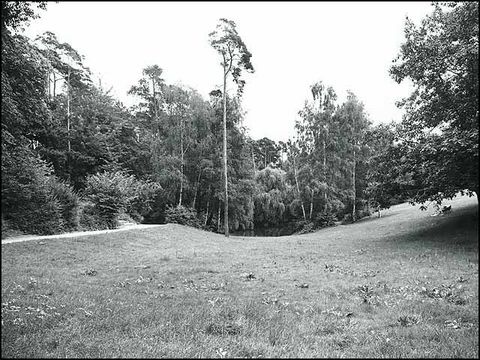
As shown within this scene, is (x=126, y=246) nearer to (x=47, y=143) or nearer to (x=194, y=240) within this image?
(x=194, y=240)

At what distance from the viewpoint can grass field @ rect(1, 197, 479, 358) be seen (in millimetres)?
3086

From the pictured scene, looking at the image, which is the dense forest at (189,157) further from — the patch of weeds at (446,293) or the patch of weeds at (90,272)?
the patch of weeds at (446,293)

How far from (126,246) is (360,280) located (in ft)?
37.7

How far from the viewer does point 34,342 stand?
3.59 m

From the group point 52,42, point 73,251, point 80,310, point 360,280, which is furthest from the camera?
point 52,42

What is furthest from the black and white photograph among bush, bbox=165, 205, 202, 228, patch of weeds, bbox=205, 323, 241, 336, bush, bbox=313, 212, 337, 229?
bush, bbox=313, 212, 337, 229

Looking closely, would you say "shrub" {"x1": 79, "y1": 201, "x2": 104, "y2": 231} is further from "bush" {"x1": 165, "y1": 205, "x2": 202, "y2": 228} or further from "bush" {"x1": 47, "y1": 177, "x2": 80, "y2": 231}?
"bush" {"x1": 165, "y1": 205, "x2": 202, "y2": 228}

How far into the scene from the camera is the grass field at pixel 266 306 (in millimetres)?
3086

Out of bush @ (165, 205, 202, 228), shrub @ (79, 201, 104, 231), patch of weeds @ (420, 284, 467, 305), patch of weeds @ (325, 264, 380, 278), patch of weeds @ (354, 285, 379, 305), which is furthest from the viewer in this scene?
bush @ (165, 205, 202, 228)

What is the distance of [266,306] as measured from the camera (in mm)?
5621

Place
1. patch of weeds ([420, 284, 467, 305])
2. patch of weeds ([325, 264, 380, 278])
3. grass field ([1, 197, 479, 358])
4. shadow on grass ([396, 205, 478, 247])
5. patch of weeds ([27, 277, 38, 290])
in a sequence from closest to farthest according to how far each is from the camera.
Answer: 1. shadow on grass ([396, 205, 478, 247])
2. grass field ([1, 197, 479, 358])
3. patch of weeds ([420, 284, 467, 305])
4. patch of weeds ([27, 277, 38, 290])
5. patch of weeds ([325, 264, 380, 278])

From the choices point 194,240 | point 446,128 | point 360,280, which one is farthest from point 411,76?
point 194,240

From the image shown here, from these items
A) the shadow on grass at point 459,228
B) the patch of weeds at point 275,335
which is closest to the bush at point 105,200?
the patch of weeds at point 275,335

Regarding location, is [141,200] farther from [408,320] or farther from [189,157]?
[408,320]
